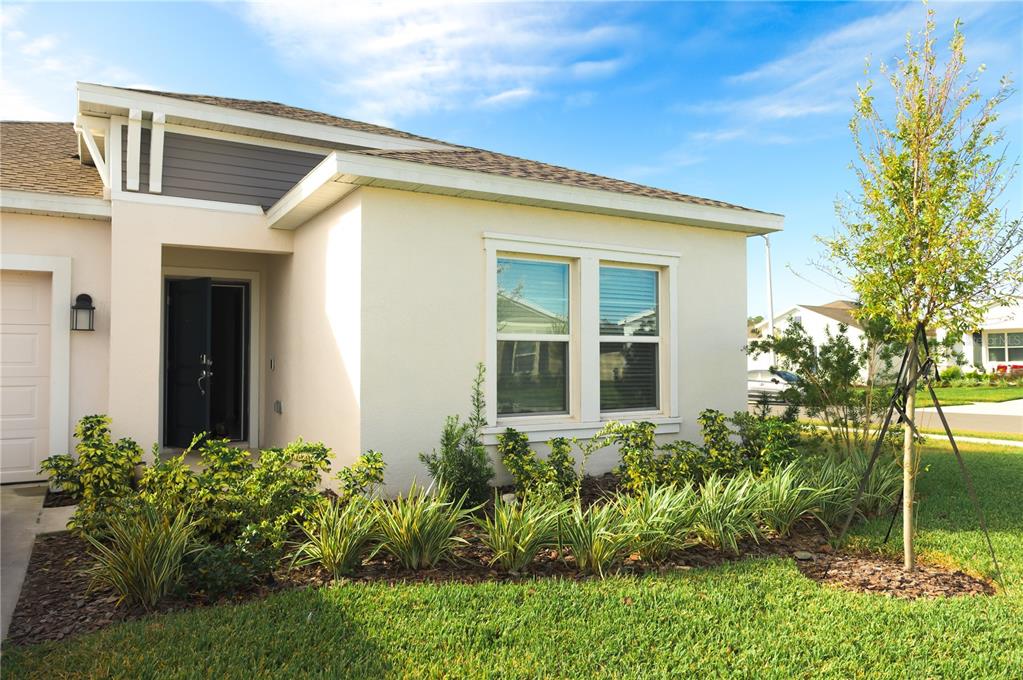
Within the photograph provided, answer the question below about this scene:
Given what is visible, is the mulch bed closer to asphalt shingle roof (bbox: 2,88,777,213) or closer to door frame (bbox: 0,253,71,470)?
door frame (bbox: 0,253,71,470)

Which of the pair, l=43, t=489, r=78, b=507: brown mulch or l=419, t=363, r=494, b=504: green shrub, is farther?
l=43, t=489, r=78, b=507: brown mulch

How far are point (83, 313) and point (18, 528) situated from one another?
9.24 feet

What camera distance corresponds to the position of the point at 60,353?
24.8 ft

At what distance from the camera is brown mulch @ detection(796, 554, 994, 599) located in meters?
4.29

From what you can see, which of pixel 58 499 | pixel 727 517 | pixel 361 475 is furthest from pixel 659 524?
pixel 58 499

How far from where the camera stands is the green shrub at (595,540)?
14.7 ft

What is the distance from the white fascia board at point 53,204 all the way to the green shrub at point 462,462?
4.76 m

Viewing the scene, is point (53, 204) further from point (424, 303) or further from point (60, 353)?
point (424, 303)

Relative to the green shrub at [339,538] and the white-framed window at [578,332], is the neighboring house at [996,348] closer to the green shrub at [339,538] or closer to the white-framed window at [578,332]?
the white-framed window at [578,332]

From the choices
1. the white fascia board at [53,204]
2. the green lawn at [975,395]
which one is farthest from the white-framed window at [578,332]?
the green lawn at [975,395]

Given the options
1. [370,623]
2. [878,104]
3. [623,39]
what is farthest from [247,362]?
[878,104]

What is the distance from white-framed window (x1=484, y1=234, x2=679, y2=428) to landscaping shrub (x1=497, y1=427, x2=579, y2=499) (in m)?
0.37

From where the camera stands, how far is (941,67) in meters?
4.75

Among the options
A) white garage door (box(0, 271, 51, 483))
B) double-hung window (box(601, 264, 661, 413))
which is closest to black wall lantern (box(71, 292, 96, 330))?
white garage door (box(0, 271, 51, 483))
